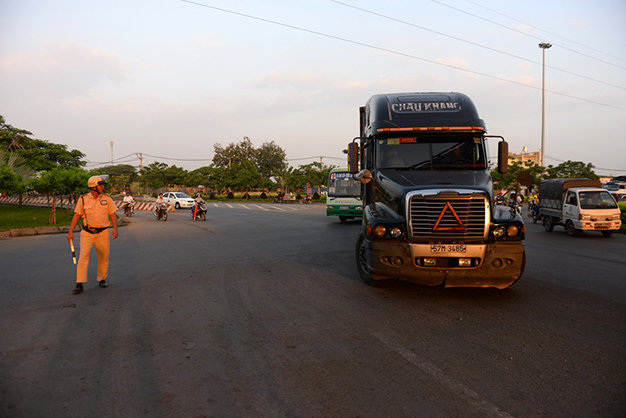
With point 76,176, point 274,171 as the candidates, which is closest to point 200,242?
point 76,176

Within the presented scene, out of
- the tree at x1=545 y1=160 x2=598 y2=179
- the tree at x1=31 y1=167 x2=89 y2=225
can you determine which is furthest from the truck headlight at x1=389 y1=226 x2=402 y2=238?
the tree at x1=545 y1=160 x2=598 y2=179

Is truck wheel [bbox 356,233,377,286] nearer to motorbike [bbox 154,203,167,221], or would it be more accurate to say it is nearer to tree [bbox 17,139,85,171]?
motorbike [bbox 154,203,167,221]

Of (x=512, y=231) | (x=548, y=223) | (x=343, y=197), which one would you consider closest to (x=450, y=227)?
(x=512, y=231)

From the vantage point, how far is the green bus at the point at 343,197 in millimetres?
19922

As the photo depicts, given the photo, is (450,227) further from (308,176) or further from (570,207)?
(308,176)

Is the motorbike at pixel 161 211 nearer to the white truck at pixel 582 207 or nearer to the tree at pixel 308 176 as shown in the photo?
the white truck at pixel 582 207

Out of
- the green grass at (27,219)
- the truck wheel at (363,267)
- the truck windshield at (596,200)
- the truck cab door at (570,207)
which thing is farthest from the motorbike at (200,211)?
the truck windshield at (596,200)

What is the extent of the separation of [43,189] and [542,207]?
2549 centimetres

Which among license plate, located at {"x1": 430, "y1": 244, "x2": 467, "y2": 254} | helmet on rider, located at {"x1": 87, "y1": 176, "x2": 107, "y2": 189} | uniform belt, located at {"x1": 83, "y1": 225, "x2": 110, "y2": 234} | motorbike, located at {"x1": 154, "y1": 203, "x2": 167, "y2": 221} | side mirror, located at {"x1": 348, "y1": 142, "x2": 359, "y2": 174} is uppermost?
side mirror, located at {"x1": 348, "y1": 142, "x2": 359, "y2": 174}

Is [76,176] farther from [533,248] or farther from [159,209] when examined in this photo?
[533,248]

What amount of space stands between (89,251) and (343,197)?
49.1 feet

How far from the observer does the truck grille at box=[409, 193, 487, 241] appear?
543cm

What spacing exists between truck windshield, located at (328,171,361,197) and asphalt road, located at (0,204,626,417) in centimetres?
1318

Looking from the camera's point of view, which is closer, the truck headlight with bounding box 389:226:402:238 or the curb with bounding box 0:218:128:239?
the truck headlight with bounding box 389:226:402:238
